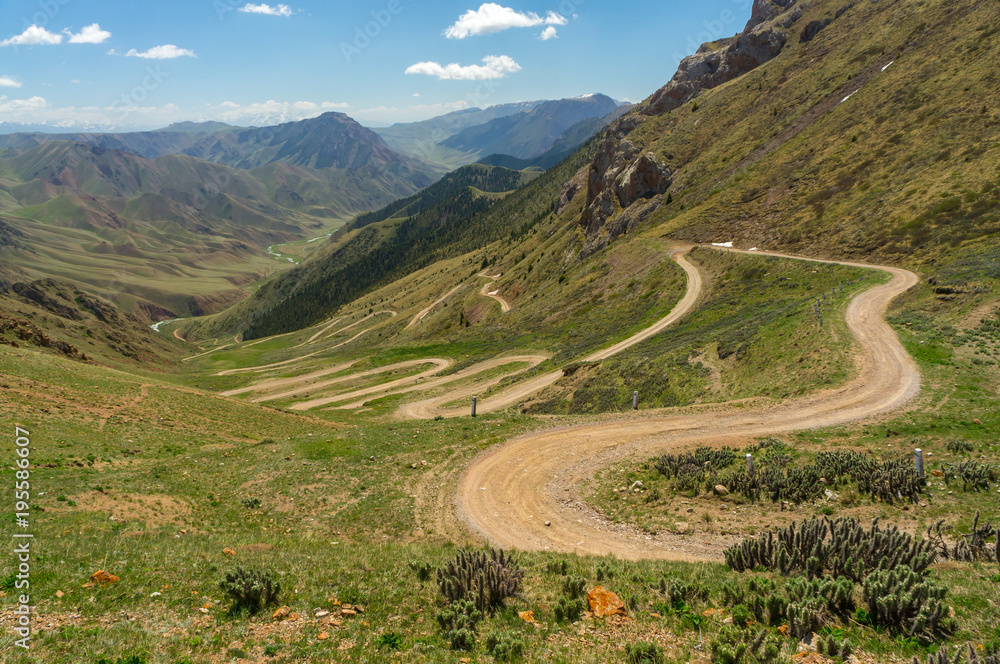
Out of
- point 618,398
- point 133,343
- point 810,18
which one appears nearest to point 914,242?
point 618,398

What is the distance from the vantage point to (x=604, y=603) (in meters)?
11.2

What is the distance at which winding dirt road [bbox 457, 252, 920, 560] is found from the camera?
55.1ft

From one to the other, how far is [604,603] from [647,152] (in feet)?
329

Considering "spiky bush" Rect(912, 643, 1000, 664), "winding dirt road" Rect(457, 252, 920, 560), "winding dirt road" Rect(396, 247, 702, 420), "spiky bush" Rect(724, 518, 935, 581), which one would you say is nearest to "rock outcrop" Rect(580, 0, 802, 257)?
"winding dirt road" Rect(396, 247, 702, 420)

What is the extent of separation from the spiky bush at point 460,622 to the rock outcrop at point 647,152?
86.5m

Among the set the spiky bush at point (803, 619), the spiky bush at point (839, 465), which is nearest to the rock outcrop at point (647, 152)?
the spiky bush at point (839, 465)

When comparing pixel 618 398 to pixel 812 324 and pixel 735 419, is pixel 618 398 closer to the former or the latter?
pixel 735 419

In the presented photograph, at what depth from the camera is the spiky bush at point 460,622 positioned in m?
9.76

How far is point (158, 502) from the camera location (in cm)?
1838

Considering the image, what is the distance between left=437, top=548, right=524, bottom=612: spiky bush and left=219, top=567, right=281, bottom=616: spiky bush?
13.4 ft

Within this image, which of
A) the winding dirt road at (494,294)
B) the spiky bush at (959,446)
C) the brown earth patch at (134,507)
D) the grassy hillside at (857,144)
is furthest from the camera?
the winding dirt road at (494,294)

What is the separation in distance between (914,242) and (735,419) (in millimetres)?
38692

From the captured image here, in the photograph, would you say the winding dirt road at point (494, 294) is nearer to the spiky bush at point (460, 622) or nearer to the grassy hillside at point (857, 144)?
the grassy hillside at point (857, 144)

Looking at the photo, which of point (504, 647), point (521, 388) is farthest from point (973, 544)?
point (521, 388)
